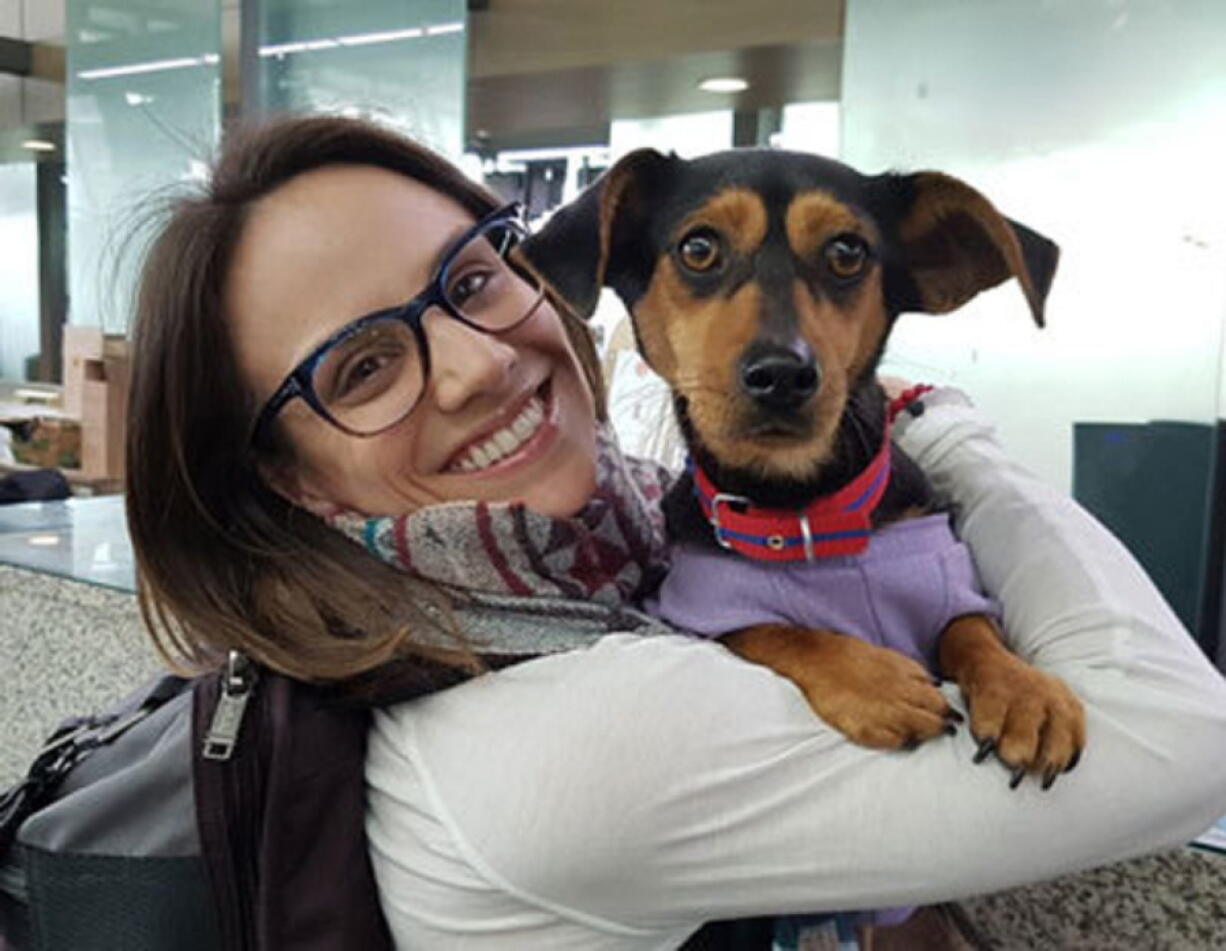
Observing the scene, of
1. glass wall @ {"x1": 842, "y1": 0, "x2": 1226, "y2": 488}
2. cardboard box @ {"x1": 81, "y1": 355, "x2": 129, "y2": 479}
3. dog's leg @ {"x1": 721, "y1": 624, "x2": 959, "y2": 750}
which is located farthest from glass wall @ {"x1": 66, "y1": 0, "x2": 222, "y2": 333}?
dog's leg @ {"x1": 721, "y1": 624, "x2": 959, "y2": 750}

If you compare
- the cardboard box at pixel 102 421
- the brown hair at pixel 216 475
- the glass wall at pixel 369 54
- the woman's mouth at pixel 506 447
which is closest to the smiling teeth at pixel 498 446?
the woman's mouth at pixel 506 447

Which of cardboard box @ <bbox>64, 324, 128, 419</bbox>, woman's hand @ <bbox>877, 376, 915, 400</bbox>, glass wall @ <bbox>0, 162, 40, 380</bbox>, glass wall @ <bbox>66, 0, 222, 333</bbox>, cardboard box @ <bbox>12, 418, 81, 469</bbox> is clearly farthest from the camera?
glass wall @ <bbox>0, 162, 40, 380</bbox>

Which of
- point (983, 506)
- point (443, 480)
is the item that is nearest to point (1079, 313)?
point (983, 506)

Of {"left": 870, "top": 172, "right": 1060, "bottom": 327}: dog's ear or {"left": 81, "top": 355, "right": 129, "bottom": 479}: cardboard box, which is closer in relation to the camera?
{"left": 870, "top": 172, "right": 1060, "bottom": 327}: dog's ear

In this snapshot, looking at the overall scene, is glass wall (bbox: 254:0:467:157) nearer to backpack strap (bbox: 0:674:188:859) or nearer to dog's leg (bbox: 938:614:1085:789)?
backpack strap (bbox: 0:674:188:859)

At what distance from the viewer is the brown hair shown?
0.83 m

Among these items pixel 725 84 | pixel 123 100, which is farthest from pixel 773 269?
pixel 123 100

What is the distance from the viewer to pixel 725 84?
11.3 ft

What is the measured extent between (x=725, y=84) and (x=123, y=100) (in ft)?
5.90

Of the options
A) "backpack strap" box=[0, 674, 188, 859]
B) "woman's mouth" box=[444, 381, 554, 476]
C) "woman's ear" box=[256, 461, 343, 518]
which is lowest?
"backpack strap" box=[0, 674, 188, 859]

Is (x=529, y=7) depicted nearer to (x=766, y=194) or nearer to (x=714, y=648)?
(x=766, y=194)

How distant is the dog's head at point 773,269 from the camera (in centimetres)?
82

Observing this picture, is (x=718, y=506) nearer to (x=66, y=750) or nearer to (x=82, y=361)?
(x=66, y=750)

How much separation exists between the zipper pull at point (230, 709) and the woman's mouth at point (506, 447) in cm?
22
